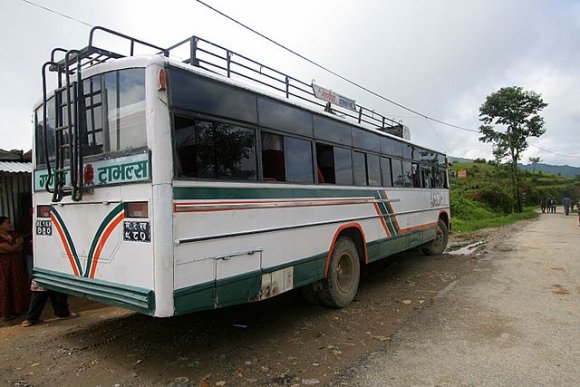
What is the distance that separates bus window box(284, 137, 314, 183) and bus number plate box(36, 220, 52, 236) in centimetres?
272

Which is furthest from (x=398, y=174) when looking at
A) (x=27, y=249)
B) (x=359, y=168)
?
(x=27, y=249)

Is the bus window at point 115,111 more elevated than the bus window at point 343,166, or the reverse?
the bus window at point 115,111

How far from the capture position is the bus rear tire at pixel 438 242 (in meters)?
10.4

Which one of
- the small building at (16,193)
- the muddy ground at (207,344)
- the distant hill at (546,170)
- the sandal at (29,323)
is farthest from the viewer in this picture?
the distant hill at (546,170)

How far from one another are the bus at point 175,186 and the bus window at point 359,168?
0.88 metres

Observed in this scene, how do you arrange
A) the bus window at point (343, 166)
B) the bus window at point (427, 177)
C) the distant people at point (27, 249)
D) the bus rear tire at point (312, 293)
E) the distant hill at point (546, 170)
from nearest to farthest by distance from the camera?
the bus rear tire at point (312, 293)
the bus window at point (343, 166)
the distant people at point (27, 249)
the bus window at point (427, 177)
the distant hill at point (546, 170)

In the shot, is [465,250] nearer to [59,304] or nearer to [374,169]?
[374,169]

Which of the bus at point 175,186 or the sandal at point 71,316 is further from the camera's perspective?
the sandal at point 71,316

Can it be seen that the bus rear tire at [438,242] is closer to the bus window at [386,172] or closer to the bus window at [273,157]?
the bus window at [386,172]

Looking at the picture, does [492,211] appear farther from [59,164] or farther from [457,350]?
[59,164]

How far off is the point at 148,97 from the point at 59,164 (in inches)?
54.8

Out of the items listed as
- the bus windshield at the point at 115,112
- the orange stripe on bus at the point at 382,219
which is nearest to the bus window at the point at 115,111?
the bus windshield at the point at 115,112

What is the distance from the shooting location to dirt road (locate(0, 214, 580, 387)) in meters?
3.60

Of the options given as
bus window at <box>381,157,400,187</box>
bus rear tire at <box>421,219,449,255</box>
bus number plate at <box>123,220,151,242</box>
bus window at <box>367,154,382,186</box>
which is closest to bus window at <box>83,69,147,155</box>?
bus number plate at <box>123,220,151,242</box>
